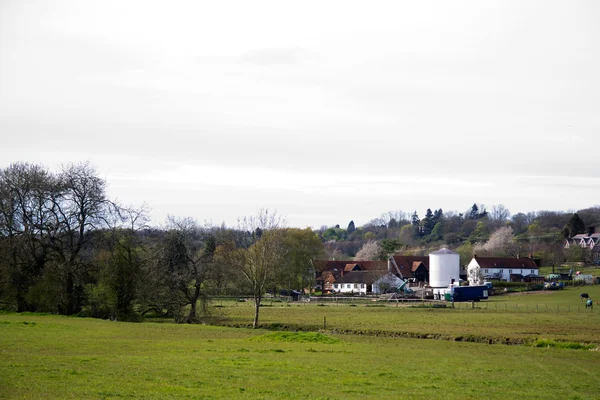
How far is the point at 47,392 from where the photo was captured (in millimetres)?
16297

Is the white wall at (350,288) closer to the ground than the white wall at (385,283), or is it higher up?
closer to the ground

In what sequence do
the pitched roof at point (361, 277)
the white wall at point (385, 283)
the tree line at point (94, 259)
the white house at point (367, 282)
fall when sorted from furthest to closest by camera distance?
the pitched roof at point (361, 277) → the white house at point (367, 282) → the white wall at point (385, 283) → the tree line at point (94, 259)

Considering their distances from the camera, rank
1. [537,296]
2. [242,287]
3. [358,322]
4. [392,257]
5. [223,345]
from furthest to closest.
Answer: [392,257], [537,296], [242,287], [358,322], [223,345]

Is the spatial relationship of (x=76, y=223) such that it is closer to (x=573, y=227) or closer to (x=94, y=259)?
(x=94, y=259)

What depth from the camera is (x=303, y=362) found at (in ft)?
81.7

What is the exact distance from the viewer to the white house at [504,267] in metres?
121

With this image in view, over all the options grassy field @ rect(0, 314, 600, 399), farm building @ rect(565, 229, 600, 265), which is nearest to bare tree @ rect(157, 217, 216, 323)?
grassy field @ rect(0, 314, 600, 399)

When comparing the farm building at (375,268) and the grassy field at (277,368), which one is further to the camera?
the farm building at (375,268)

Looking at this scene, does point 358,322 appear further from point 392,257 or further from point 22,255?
point 392,257

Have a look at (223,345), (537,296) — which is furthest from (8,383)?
(537,296)

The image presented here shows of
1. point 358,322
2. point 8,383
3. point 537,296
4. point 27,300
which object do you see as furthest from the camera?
point 537,296

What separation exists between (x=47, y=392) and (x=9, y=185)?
46.4 metres

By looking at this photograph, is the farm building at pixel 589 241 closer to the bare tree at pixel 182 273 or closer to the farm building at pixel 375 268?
the farm building at pixel 375 268

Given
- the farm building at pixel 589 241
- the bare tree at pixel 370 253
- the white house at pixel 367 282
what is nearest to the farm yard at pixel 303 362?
the white house at pixel 367 282
